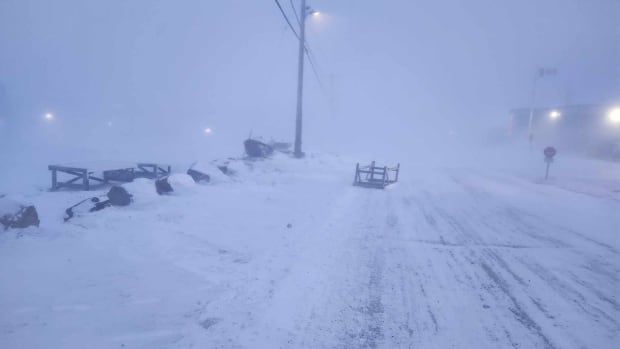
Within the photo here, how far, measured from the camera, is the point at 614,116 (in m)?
37.5

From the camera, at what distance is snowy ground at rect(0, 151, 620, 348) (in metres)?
4.20

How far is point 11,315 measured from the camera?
14.2 feet

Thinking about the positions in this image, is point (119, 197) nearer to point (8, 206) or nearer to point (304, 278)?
point (8, 206)

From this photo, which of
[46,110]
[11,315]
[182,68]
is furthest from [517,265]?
[182,68]

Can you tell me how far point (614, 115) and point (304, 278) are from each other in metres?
47.8

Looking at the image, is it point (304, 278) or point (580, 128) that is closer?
point (304, 278)

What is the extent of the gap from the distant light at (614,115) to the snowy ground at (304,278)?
3704cm

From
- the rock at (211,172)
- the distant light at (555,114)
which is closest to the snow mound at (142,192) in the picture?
the rock at (211,172)

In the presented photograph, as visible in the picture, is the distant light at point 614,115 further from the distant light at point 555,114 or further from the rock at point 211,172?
the rock at point 211,172

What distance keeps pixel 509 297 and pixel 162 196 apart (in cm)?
911

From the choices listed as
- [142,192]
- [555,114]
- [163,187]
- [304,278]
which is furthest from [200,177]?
[555,114]

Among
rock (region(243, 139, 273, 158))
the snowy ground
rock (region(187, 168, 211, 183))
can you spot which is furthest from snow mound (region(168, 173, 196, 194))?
rock (region(243, 139, 273, 158))

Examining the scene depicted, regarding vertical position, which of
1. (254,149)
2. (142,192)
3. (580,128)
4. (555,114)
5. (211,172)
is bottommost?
(142,192)

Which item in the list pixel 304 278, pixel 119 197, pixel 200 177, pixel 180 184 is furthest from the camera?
pixel 200 177
